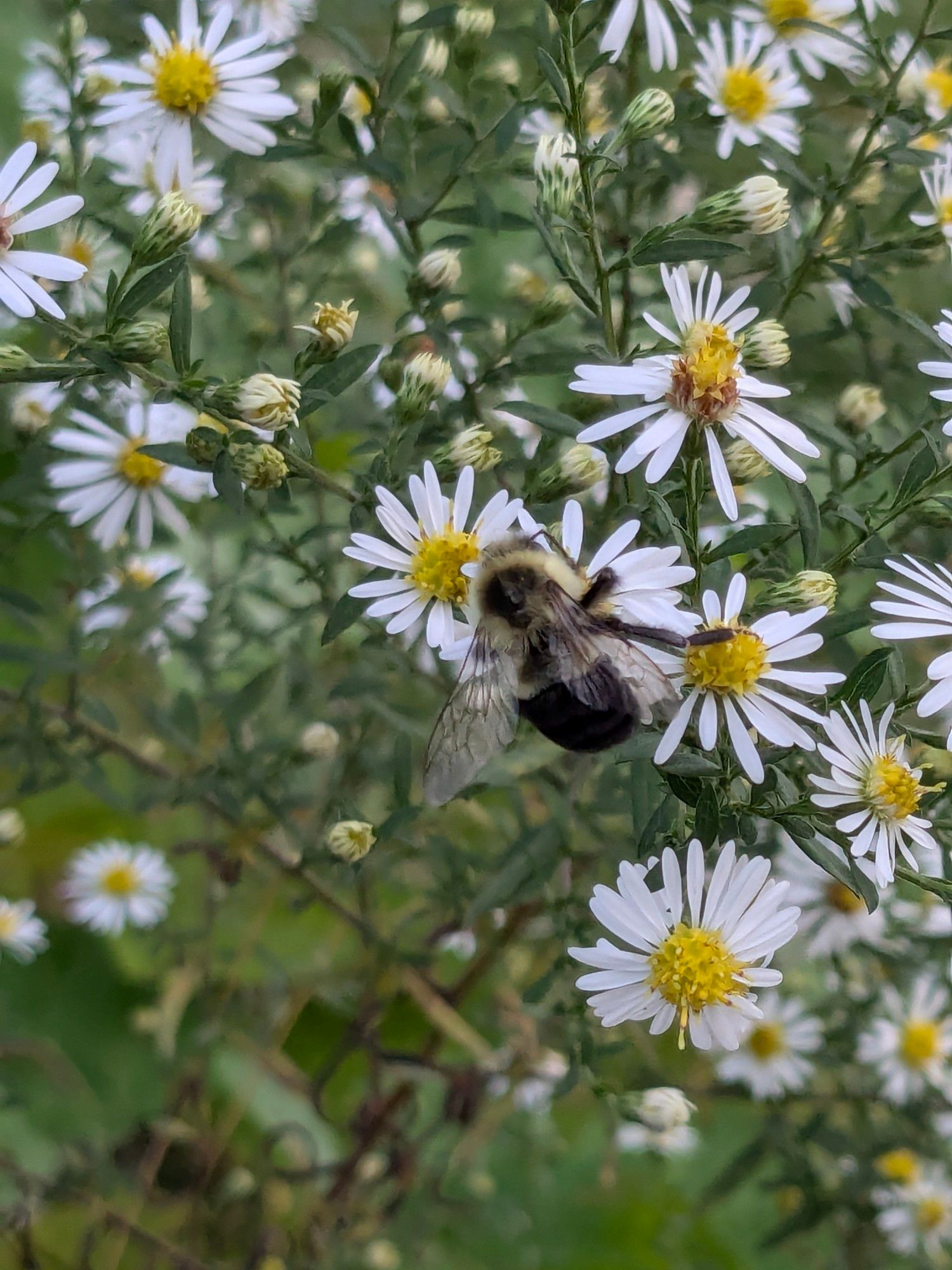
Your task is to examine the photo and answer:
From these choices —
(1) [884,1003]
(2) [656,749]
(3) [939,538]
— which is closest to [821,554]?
(3) [939,538]

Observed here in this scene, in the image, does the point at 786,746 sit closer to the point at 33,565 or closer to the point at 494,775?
the point at 494,775

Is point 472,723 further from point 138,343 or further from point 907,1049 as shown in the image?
point 907,1049

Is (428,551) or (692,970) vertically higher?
(428,551)

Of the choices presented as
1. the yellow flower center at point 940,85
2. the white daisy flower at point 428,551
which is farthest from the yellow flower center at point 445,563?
the yellow flower center at point 940,85

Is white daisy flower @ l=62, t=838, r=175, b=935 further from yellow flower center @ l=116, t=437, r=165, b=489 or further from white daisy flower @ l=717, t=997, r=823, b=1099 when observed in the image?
white daisy flower @ l=717, t=997, r=823, b=1099

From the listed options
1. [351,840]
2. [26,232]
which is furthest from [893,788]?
[26,232]

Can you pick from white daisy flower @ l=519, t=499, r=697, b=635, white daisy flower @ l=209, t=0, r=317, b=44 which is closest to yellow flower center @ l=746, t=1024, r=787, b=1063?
white daisy flower @ l=519, t=499, r=697, b=635

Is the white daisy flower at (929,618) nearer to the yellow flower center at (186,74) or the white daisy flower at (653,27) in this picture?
the white daisy flower at (653,27)
